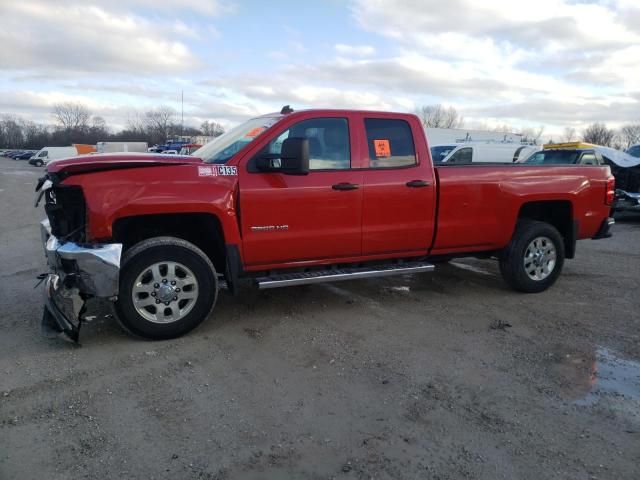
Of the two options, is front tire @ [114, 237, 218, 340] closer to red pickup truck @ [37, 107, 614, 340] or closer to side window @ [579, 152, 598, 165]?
red pickup truck @ [37, 107, 614, 340]

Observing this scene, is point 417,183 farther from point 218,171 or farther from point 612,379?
point 612,379

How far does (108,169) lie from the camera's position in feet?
13.7

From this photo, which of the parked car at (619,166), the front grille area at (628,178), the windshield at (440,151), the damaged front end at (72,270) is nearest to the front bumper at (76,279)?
the damaged front end at (72,270)

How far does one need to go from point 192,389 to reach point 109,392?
1.81 feet

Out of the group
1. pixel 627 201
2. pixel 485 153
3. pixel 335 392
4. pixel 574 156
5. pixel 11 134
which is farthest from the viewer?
pixel 11 134

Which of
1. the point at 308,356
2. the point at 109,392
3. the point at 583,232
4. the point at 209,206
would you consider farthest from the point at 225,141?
the point at 583,232

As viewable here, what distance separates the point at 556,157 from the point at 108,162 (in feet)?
48.4

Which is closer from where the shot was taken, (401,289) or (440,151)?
(401,289)

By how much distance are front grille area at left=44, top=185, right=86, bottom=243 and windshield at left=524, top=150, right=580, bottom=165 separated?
13702 millimetres

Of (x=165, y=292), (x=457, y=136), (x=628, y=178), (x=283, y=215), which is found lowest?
(x=165, y=292)

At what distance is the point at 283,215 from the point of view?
4703mm

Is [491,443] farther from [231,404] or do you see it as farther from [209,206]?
[209,206]

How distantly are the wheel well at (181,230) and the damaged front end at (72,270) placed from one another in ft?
1.22

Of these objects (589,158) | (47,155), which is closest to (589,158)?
(589,158)
